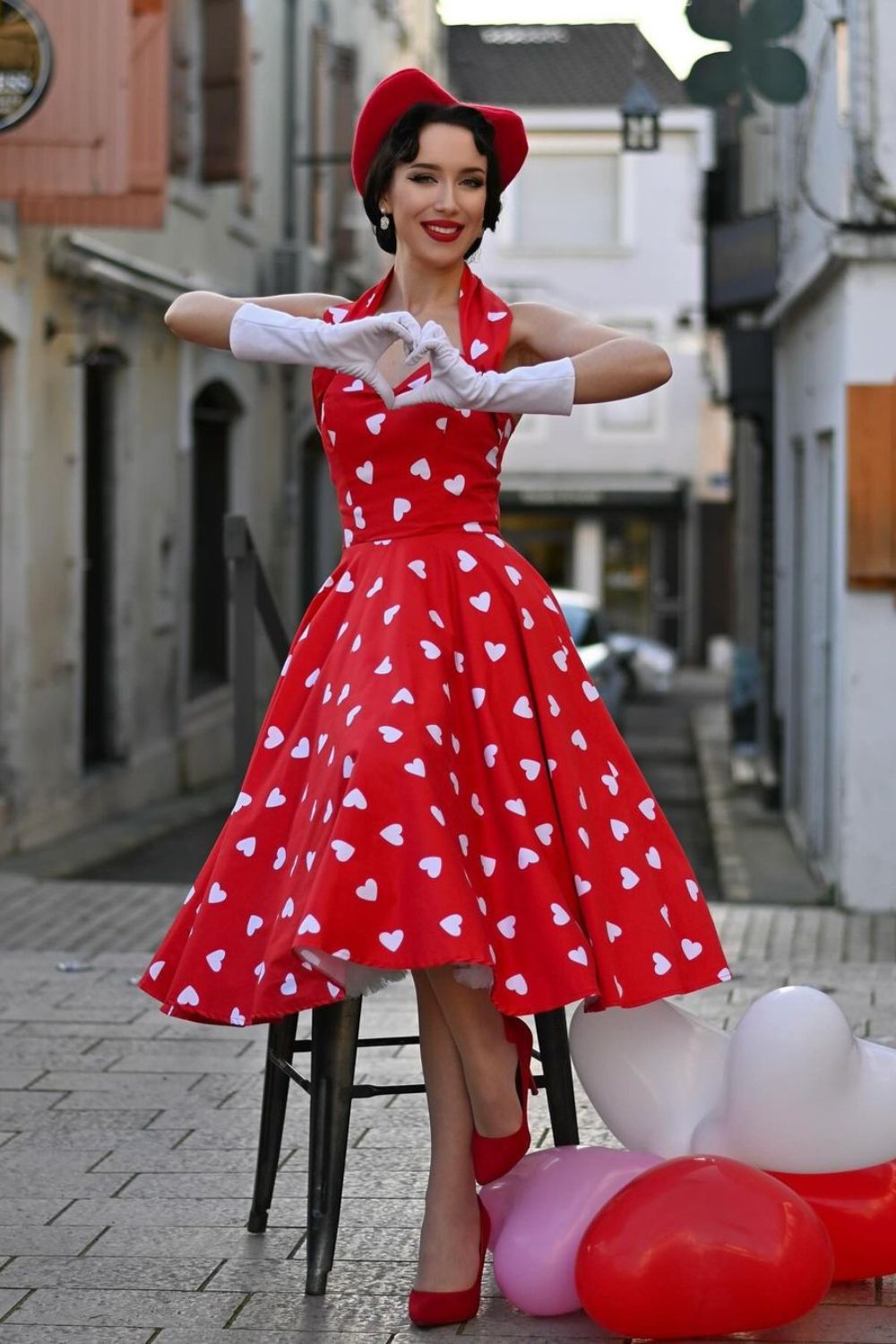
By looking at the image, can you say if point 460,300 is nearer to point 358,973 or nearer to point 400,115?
point 400,115

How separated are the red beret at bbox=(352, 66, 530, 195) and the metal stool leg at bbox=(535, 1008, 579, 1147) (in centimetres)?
137

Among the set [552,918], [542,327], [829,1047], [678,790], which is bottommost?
[678,790]

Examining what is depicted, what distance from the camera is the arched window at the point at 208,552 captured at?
1596 cm

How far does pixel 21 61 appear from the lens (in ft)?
31.2

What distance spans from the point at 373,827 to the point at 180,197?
11.6m

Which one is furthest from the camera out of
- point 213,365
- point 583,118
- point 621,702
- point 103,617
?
point 583,118

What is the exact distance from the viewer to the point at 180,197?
14266 mm

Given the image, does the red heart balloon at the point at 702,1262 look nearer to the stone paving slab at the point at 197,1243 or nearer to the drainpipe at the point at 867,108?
the stone paving slab at the point at 197,1243

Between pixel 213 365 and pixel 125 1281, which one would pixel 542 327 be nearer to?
pixel 125 1281

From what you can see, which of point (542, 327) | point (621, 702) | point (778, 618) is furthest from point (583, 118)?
point (542, 327)

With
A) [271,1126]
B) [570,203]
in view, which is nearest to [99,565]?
[271,1126]

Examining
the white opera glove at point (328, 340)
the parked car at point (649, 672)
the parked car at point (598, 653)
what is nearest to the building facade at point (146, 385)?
the parked car at point (598, 653)

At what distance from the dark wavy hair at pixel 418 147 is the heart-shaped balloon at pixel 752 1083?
4.18 feet

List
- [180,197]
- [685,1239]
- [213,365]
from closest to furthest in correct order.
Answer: [685,1239] → [180,197] → [213,365]
